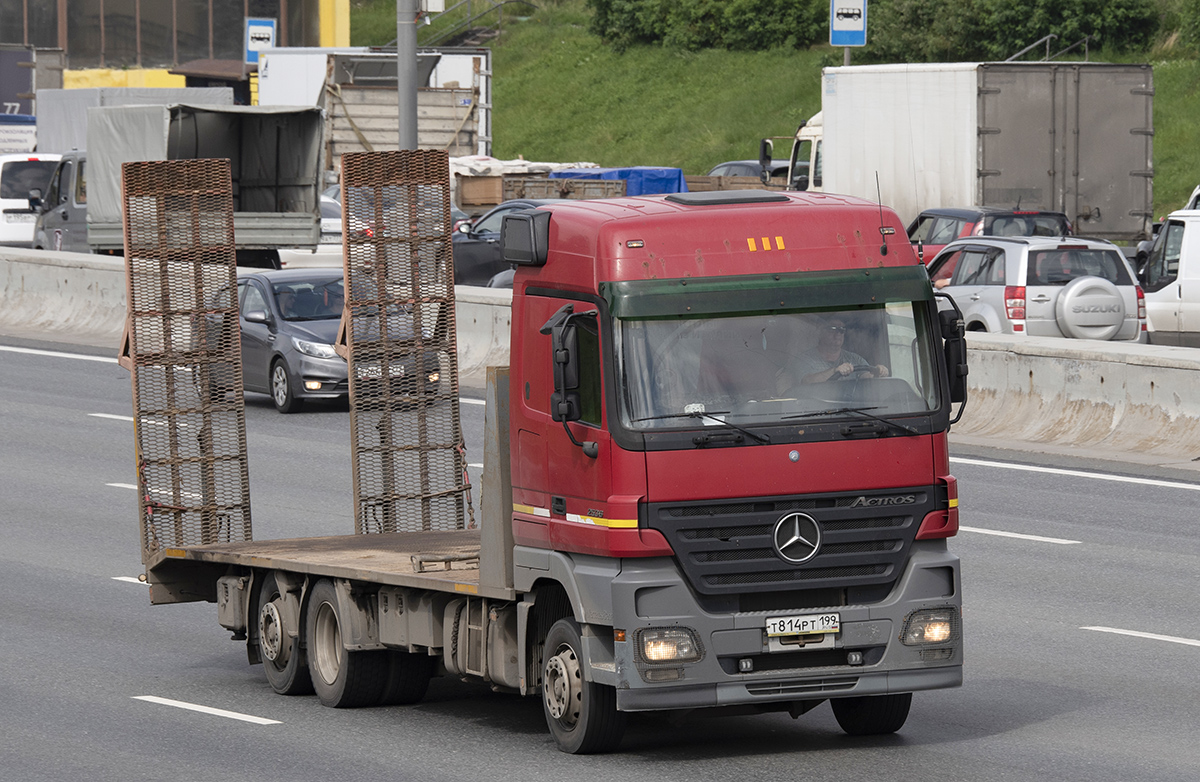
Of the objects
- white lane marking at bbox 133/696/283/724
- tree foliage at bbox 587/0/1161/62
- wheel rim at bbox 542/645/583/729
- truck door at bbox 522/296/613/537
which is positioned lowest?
white lane marking at bbox 133/696/283/724

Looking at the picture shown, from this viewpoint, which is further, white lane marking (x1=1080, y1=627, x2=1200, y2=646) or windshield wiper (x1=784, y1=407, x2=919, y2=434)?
white lane marking (x1=1080, y1=627, x2=1200, y2=646)

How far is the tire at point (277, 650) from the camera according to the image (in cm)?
1114

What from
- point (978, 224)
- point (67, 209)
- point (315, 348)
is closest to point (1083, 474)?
point (315, 348)

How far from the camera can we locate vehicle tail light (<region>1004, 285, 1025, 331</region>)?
77.9ft

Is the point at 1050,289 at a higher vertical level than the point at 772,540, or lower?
higher

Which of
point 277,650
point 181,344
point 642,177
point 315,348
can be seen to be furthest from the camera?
point 642,177

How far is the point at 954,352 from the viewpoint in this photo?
9.23 m

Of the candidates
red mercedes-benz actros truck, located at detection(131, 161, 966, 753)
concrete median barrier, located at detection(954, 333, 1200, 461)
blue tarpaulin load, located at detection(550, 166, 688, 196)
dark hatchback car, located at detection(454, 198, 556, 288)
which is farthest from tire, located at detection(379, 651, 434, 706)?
blue tarpaulin load, located at detection(550, 166, 688, 196)

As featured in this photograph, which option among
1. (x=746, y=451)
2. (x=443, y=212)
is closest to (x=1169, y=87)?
(x=443, y=212)

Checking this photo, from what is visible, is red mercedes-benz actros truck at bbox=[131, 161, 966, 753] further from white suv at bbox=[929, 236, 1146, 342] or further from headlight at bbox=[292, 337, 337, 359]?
white suv at bbox=[929, 236, 1146, 342]

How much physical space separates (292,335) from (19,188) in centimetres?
1989

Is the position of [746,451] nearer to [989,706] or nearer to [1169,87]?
[989,706]

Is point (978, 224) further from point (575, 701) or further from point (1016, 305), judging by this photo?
point (575, 701)

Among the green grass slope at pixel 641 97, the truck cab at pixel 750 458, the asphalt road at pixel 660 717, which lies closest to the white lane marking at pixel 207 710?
the asphalt road at pixel 660 717
